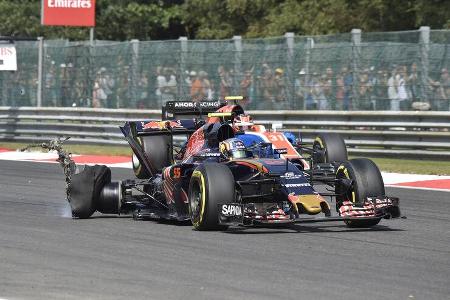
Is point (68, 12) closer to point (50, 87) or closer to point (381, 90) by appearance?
point (50, 87)

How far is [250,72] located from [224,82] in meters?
0.73

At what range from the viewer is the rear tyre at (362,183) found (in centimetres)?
1253

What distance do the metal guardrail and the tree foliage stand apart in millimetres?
11073

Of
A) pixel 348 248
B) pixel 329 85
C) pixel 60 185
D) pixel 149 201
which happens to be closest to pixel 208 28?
pixel 329 85

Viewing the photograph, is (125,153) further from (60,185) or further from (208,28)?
(208,28)

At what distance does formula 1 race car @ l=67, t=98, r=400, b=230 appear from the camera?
1205 cm

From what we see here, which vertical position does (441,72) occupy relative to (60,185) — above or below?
above

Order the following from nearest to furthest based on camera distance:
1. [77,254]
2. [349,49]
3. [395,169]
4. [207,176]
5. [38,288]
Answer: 1. [38,288]
2. [77,254]
3. [207,176]
4. [395,169]
5. [349,49]

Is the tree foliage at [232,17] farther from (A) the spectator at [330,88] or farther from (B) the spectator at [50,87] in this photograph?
(A) the spectator at [330,88]

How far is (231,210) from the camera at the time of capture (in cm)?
1195

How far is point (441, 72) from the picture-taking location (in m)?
21.4

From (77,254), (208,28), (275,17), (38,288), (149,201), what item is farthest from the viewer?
(208,28)

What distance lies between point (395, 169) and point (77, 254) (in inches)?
454

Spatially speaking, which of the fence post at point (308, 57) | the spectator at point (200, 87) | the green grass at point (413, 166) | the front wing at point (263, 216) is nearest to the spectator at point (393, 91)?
the green grass at point (413, 166)
